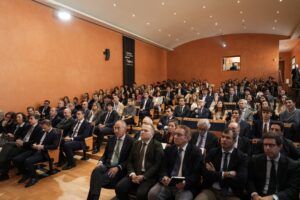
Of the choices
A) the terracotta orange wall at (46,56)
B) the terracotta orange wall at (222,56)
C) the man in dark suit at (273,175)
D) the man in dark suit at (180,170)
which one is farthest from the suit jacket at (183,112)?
the terracotta orange wall at (222,56)

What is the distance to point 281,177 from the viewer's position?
2008 millimetres

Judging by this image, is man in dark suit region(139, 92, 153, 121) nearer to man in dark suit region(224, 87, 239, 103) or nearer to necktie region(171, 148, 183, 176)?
man in dark suit region(224, 87, 239, 103)

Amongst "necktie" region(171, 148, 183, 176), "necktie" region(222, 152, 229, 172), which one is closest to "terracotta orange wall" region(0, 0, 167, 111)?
"necktie" region(171, 148, 183, 176)

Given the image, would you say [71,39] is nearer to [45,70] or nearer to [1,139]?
[45,70]

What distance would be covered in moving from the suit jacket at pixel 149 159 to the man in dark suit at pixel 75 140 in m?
1.90

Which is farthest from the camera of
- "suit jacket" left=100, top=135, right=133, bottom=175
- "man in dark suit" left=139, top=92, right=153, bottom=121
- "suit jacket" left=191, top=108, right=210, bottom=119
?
"man in dark suit" left=139, top=92, right=153, bottom=121

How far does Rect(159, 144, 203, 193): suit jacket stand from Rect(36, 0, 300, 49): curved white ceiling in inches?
237

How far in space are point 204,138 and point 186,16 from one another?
7850 millimetres

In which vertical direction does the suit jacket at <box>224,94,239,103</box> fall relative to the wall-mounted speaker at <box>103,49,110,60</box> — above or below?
below

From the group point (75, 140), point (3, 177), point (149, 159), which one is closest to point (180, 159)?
point (149, 159)

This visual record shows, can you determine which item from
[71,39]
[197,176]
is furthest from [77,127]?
[71,39]

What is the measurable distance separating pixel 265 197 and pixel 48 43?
22.8 ft

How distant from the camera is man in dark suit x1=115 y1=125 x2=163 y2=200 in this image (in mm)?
2477

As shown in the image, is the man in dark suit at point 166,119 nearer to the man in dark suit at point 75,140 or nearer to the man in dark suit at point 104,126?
the man in dark suit at point 104,126
